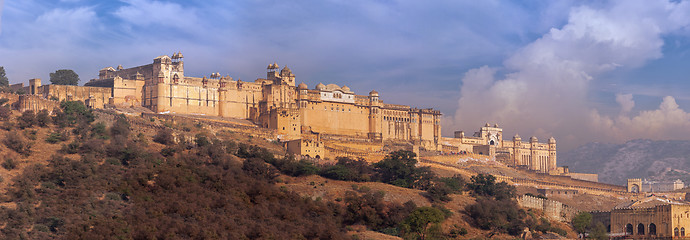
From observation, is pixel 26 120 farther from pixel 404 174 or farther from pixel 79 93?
pixel 404 174

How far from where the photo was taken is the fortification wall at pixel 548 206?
62.1 metres

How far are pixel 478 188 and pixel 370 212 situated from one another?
55.3 ft

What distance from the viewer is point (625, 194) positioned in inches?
3278

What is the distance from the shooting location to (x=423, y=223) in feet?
160

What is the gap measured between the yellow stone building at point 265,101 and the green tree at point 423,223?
22994 mm

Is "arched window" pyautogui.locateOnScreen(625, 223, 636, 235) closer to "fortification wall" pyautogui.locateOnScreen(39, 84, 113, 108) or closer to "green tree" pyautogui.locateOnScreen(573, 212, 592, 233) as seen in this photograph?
"green tree" pyautogui.locateOnScreen(573, 212, 592, 233)

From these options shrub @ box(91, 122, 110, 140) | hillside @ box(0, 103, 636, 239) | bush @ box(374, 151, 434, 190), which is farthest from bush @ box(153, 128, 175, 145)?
bush @ box(374, 151, 434, 190)

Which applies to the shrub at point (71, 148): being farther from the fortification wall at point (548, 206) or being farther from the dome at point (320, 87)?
the dome at point (320, 87)

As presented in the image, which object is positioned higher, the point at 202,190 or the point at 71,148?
the point at 71,148

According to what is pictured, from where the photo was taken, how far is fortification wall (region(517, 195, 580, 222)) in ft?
204

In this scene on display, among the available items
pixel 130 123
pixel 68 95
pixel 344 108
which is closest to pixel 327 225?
pixel 130 123

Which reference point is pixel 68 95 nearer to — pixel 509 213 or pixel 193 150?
pixel 193 150

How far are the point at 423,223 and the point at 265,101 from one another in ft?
97.2

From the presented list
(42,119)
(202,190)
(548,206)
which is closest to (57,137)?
(42,119)
